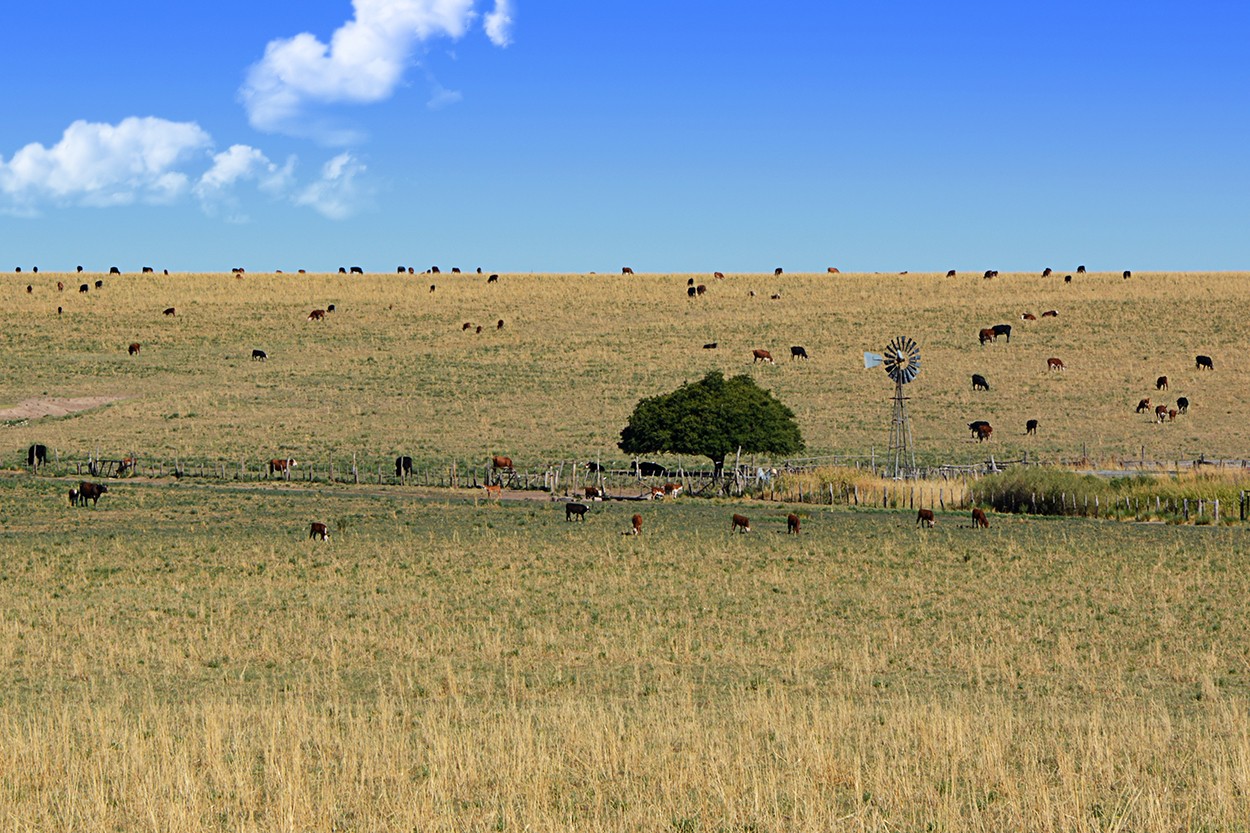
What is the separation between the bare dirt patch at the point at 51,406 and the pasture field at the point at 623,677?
37556mm

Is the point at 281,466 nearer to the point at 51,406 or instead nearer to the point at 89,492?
the point at 89,492

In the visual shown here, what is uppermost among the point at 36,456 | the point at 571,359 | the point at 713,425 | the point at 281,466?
the point at 571,359

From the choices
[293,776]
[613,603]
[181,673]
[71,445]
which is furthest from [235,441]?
[293,776]

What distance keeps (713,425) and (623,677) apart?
118ft

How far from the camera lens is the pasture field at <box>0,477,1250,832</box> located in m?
11.2

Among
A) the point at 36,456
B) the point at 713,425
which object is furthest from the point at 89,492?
the point at 713,425

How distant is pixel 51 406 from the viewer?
7906 centimetres

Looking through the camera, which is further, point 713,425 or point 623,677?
point 713,425

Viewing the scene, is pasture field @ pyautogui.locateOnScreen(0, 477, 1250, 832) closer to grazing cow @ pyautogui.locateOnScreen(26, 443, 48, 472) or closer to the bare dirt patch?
grazing cow @ pyautogui.locateOnScreen(26, 443, 48, 472)

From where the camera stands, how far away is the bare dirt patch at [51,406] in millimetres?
77062

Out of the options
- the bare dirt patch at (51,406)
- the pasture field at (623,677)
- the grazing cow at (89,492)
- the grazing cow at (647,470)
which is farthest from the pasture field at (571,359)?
the pasture field at (623,677)

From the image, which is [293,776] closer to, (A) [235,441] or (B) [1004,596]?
(B) [1004,596]

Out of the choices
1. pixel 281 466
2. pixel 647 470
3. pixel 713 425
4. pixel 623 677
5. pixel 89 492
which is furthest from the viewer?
pixel 281 466

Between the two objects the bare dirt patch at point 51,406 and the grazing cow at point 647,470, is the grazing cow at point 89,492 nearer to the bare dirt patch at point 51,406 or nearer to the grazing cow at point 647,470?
the grazing cow at point 647,470
